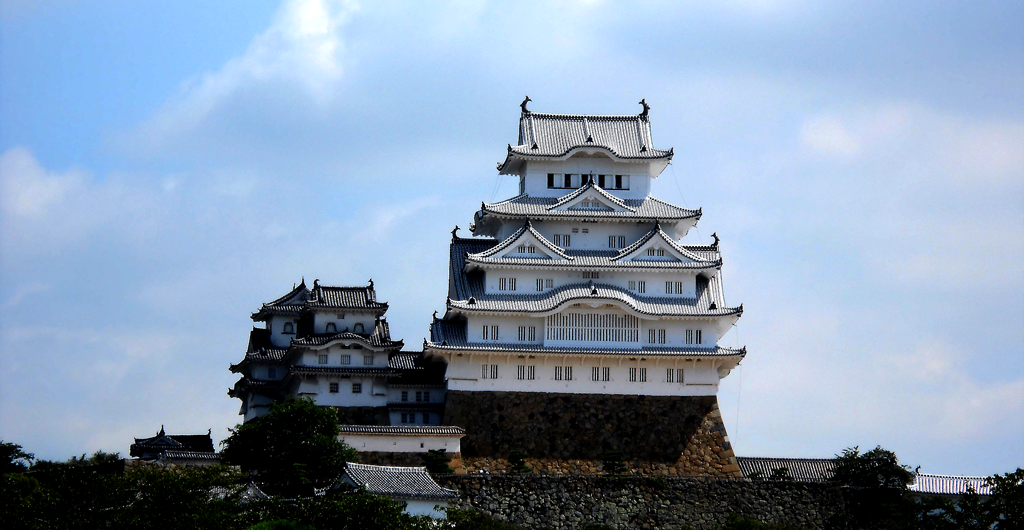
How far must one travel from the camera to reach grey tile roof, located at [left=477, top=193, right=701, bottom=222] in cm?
6656

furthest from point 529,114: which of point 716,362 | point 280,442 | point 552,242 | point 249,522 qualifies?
point 249,522

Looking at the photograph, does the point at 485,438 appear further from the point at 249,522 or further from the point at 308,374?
the point at 249,522

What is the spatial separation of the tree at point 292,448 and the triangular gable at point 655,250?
537 inches

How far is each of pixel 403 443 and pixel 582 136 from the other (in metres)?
17.3

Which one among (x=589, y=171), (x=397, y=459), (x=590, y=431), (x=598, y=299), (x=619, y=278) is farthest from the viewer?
(x=589, y=171)

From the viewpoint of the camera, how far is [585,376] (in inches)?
2496

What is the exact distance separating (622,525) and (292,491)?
37.0 ft

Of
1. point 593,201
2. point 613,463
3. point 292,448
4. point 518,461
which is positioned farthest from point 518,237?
point 292,448

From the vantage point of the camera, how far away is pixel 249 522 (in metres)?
47.6

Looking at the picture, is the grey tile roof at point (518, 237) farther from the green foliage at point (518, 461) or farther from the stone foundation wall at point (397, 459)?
the stone foundation wall at point (397, 459)

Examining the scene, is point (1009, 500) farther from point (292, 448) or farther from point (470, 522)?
Result: point (292, 448)

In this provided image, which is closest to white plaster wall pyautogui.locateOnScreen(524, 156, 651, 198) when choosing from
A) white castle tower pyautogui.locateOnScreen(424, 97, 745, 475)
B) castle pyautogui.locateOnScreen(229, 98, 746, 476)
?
castle pyautogui.locateOnScreen(229, 98, 746, 476)

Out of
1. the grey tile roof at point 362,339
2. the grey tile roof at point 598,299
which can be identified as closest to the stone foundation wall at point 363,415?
the grey tile roof at point 362,339

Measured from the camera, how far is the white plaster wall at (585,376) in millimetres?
62969
